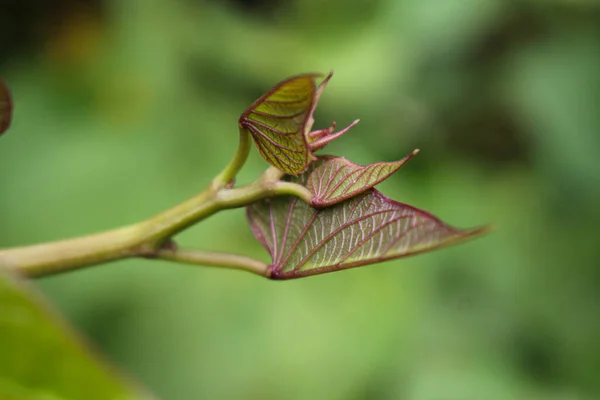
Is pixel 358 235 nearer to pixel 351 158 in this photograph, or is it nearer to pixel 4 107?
pixel 4 107

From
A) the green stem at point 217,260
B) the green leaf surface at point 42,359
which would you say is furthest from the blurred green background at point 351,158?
the green leaf surface at point 42,359

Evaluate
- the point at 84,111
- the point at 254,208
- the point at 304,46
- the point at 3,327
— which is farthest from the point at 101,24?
the point at 3,327

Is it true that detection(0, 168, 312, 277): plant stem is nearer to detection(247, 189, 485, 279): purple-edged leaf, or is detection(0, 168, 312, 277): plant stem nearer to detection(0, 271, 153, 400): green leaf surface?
detection(247, 189, 485, 279): purple-edged leaf

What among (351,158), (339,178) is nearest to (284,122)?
(339,178)

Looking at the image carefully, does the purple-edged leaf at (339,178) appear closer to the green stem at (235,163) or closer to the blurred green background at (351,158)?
the green stem at (235,163)

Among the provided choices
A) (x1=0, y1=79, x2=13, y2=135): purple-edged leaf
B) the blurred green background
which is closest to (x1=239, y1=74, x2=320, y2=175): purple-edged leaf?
(x1=0, y1=79, x2=13, y2=135): purple-edged leaf

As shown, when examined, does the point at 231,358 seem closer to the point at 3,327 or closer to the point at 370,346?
the point at 370,346
